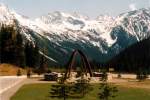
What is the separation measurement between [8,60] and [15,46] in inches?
255

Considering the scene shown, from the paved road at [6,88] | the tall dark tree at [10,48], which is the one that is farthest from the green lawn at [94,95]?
the tall dark tree at [10,48]

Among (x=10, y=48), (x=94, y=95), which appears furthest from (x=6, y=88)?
(x=10, y=48)

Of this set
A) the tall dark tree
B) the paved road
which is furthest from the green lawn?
the tall dark tree


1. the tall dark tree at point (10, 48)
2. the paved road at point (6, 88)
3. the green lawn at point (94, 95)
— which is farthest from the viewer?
the tall dark tree at point (10, 48)

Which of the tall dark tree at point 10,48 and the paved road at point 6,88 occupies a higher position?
the tall dark tree at point 10,48

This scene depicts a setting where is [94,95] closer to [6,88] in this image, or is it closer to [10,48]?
[6,88]

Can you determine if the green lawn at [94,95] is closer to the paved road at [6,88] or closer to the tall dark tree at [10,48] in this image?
the paved road at [6,88]

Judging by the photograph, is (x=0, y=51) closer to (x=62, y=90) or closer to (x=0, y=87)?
(x=0, y=87)

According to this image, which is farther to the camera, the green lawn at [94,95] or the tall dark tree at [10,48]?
the tall dark tree at [10,48]

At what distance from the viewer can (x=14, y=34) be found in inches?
7648

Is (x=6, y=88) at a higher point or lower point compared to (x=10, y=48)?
lower

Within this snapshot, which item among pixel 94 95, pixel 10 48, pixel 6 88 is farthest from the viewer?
pixel 10 48

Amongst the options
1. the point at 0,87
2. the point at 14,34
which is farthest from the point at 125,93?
the point at 14,34

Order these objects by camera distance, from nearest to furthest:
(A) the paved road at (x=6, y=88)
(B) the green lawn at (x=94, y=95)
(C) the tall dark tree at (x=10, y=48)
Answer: (A) the paved road at (x=6, y=88), (B) the green lawn at (x=94, y=95), (C) the tall dark tree at (x=10, y=48)
